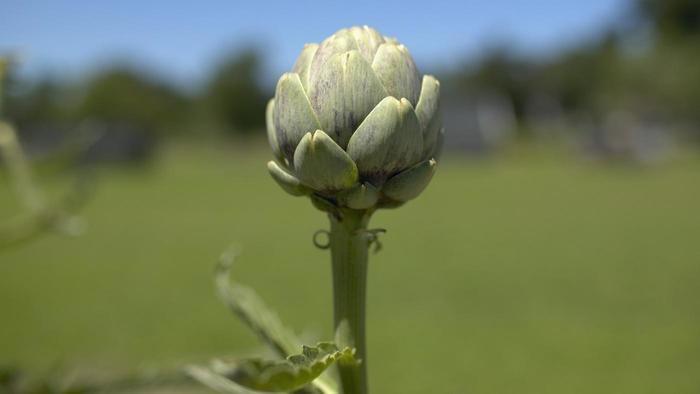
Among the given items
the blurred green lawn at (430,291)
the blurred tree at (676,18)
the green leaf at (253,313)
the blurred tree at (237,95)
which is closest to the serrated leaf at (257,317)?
the green leaf at (253,313)

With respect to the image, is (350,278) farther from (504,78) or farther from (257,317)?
(504,78)

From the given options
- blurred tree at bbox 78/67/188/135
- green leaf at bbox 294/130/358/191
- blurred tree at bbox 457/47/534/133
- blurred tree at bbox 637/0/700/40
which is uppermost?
blurred tree at bbox 637/0/700/40

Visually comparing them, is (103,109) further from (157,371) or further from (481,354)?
Result: (157,371)

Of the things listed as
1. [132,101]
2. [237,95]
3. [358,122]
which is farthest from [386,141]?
[237,95]

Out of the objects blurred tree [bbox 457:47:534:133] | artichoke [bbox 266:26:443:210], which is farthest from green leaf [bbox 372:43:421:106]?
blurred tree [bbox 457:47:534:133]

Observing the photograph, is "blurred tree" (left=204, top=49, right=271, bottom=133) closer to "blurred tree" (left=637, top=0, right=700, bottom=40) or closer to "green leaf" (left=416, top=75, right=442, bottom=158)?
"blurred tree" (left=637, top=0, right=700, bottom=40)

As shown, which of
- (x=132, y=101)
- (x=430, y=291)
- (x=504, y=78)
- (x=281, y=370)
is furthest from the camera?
(x=504, y=78)

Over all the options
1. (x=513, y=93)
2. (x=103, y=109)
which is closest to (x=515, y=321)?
(x=103, y=109)
